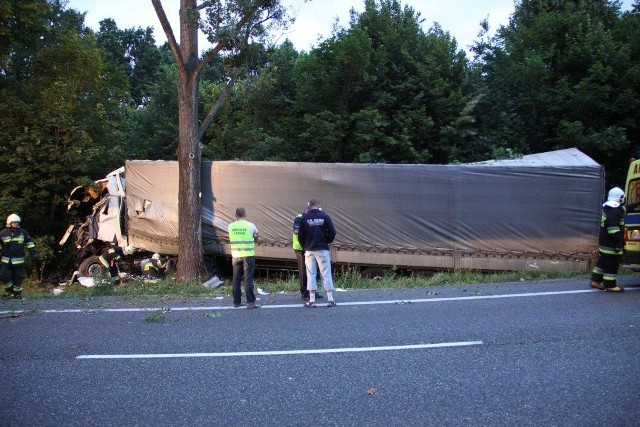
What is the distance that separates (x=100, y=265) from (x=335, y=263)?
6.75 meters

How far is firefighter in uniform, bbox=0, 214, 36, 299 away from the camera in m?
12.1

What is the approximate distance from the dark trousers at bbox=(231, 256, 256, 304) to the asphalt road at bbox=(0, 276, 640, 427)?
0.40 meters

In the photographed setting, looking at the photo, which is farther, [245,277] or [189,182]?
[189,182]

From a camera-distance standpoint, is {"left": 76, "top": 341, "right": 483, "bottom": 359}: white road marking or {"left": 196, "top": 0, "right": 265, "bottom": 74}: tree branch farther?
{"left": 196, "top": 0, "right": 265, "bottom": 74}: tree branch

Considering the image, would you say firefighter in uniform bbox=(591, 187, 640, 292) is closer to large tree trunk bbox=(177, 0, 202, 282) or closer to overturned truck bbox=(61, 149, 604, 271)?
overturned truck bbox=(61, 149, 604, 271)

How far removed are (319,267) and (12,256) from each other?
6971 millimetres

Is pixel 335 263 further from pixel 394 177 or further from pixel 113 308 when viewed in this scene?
pixel 113 308

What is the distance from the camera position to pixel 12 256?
12125 millimetres

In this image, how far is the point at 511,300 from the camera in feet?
30.0

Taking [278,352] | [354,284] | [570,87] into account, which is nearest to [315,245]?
[354,284]

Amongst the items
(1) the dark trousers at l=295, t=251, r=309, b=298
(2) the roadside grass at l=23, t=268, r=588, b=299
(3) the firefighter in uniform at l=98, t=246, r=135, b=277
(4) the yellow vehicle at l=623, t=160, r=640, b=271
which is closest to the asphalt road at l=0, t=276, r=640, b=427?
(4) the yellow vehicle at l=623, t=160, r=640, b=271

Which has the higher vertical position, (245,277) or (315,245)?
(315,245)

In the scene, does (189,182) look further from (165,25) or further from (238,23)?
(238,23)

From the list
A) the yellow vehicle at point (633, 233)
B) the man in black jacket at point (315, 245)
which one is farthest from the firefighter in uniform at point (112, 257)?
the yellow vehicle at point (633, 233)
